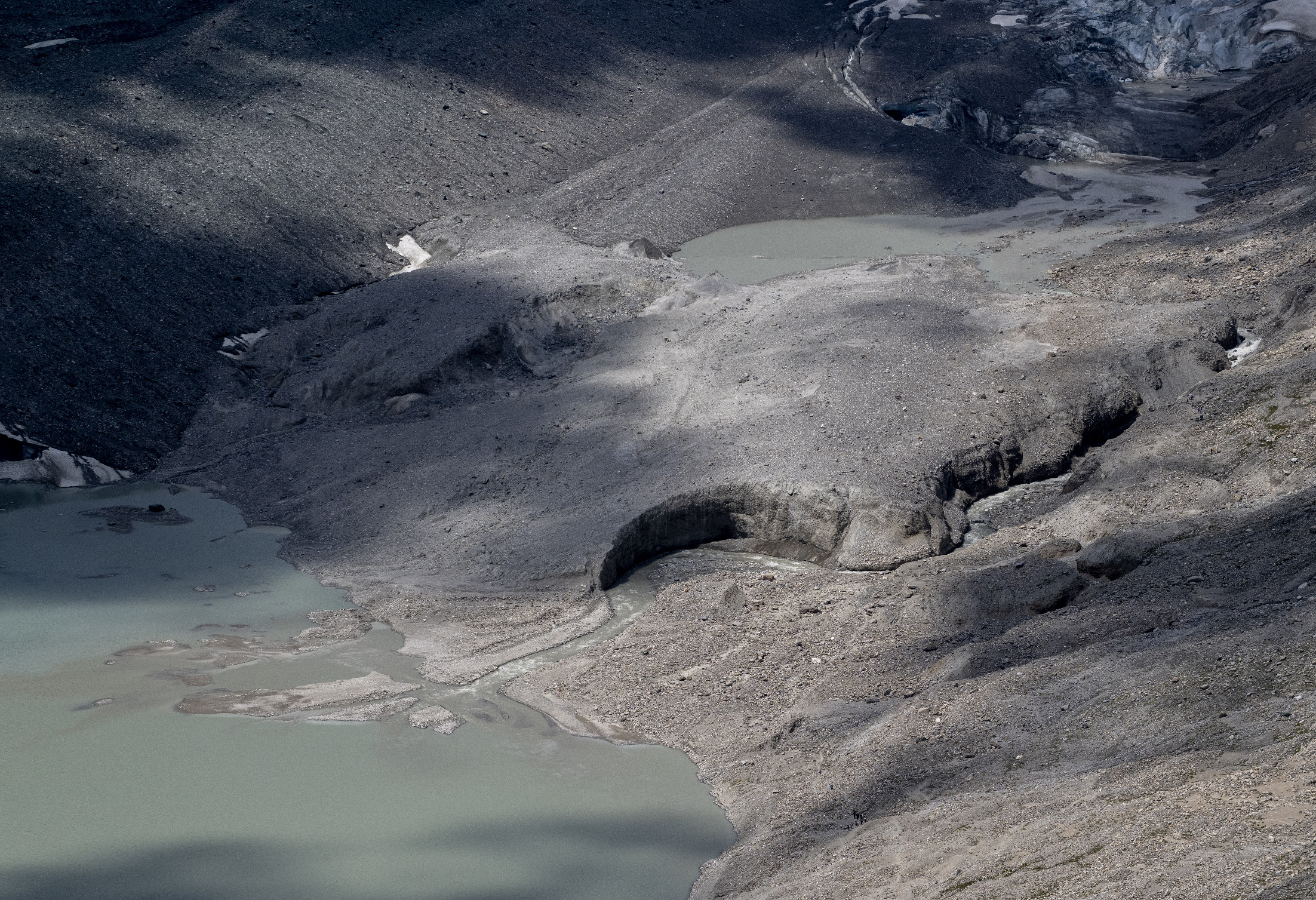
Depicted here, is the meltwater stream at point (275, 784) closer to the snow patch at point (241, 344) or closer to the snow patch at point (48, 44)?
the snow patch at point (241, 344)

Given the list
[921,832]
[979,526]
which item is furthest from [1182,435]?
[921,832]

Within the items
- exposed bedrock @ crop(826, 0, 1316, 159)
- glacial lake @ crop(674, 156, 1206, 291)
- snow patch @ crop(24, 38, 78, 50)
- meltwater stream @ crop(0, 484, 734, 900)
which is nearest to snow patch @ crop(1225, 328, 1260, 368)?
glacial lake @ crop(674, 156, 1206, 291)

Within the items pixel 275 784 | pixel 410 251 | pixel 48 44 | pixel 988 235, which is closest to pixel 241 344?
pixel 410 251

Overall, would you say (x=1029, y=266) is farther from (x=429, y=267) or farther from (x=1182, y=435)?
(x=429, y=267)

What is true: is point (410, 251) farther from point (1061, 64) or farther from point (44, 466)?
point (1061, 64)

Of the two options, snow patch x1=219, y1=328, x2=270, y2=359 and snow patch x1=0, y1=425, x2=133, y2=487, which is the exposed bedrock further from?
snow patch x1=0, y1=425, x2=133, y2=487
